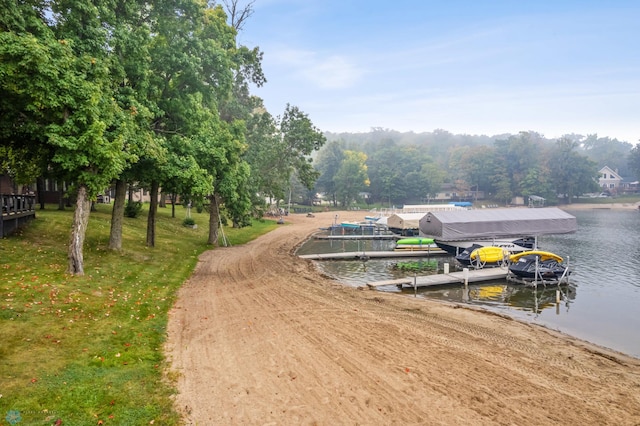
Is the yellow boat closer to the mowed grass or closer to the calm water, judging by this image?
the calm water

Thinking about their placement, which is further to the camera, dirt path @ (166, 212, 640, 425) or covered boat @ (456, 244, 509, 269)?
covered boat @ (456, 244, 509, 269)

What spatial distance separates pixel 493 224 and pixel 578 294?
12.1 m

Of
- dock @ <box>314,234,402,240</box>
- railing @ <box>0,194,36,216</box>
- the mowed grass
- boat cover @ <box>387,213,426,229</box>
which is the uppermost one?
railing @ <box>0,194,36,216</box>

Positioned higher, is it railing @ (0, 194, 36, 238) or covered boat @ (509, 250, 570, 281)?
railing @ (0, 194, 36, 238)

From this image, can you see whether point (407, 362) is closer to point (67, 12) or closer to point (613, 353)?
point (613, 353)

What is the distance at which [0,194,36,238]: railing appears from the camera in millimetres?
22172

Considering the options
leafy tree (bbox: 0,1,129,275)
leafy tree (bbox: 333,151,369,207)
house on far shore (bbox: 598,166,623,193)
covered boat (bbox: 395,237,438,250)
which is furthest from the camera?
house on far shore (bbox: 598,166,623,193)

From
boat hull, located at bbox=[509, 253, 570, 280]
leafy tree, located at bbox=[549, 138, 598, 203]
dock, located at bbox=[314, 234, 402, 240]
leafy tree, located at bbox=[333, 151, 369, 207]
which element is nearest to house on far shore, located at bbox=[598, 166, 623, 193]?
leafy tree, located at bbox=[549, 138, 598, 203]

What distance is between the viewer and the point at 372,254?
40.0 m

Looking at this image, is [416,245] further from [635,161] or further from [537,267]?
[635,161]

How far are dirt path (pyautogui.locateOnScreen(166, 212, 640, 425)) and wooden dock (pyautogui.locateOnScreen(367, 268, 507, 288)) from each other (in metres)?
6.17

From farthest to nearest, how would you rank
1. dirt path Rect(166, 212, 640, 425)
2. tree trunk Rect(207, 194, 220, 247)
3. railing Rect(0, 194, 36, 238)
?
tree trunk Rect(207, 194, 220, 247)
railing Rect(0, 194, 36, 238)
dirt path Rect(166, 212, 640, 425)

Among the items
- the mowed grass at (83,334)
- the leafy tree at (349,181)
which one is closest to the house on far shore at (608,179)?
the leafy tree at (349,181)

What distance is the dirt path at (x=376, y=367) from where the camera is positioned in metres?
9.75
